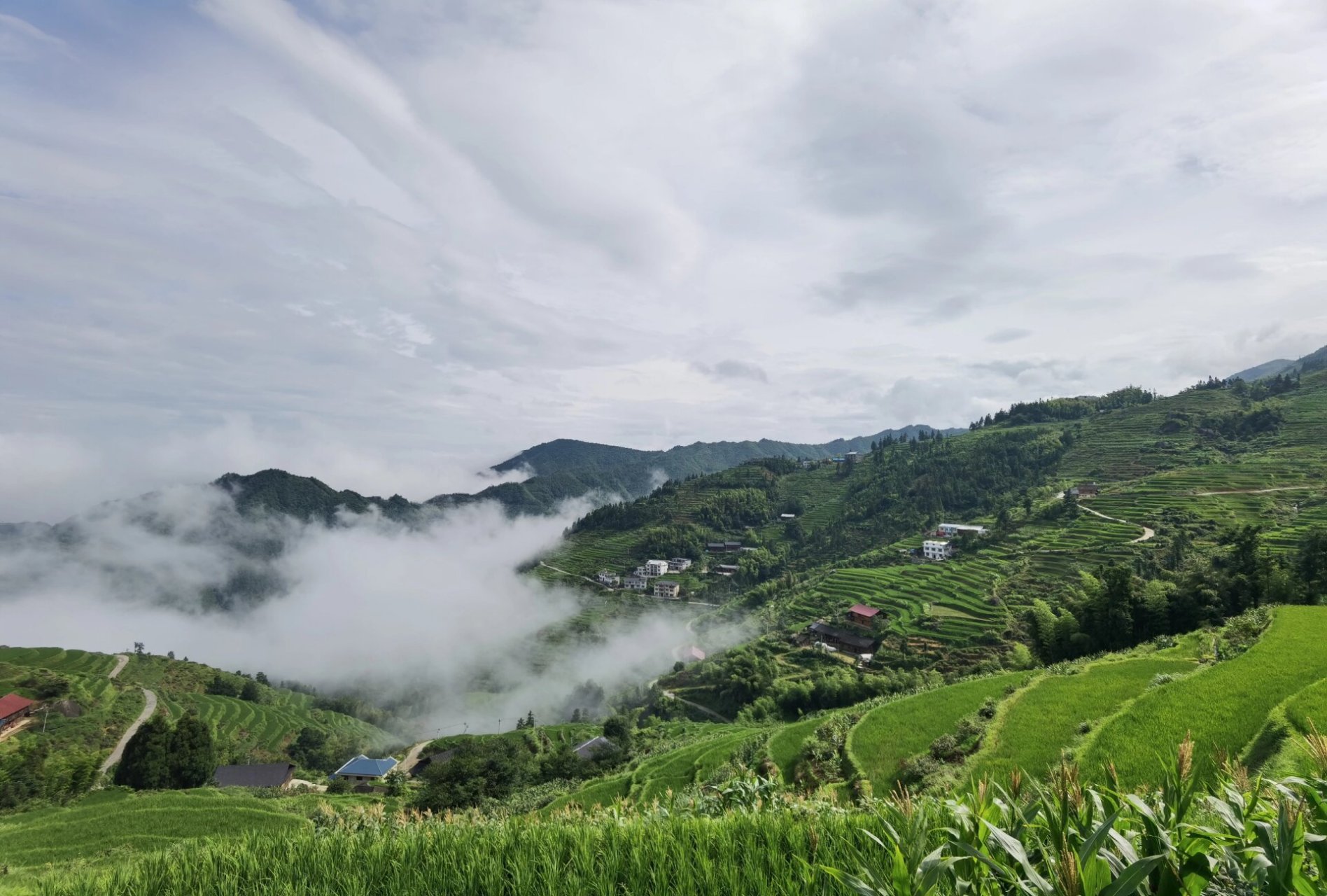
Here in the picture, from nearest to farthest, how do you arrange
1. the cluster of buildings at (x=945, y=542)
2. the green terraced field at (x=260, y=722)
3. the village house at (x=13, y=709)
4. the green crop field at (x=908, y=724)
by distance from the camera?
the green crop field at (x=908, y=724) < the village house at (x=13, y=709) < the green terraced field at (x=260, y=722) < the cluster of buildings at (x=945, y=542)

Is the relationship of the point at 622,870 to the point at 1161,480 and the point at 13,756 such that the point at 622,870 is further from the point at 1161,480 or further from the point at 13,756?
the point at 1161,480

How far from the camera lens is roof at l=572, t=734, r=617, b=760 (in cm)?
5544

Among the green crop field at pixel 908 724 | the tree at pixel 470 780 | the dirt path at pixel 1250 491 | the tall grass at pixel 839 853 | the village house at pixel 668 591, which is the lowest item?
the village house at pixel 668 591

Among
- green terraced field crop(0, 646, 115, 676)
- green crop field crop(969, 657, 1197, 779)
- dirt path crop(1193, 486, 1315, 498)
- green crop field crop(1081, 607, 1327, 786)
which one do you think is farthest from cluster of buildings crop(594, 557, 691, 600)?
green crop field crop(1081, 607, 1327, 786)

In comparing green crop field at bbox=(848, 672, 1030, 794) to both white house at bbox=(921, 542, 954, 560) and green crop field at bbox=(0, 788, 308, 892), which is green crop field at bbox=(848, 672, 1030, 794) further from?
white house at bbox=(921, 542, 954, 560)

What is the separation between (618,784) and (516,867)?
32.7m

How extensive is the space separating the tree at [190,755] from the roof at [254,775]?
22.3 feet

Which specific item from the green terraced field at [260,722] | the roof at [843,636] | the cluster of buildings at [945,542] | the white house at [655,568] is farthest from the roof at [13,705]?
the cluster of buildings at [945,542]

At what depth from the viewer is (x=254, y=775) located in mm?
63656

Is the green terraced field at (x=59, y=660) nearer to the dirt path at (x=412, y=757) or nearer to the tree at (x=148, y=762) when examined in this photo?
the dirt path at (x=412, y=757)

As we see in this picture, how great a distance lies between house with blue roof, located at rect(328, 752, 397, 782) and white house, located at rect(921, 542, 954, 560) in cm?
10116

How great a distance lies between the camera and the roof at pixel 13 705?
7506cm

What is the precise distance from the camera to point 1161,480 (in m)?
99.8

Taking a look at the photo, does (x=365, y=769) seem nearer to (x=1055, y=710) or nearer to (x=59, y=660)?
(x=1055, y=710)
